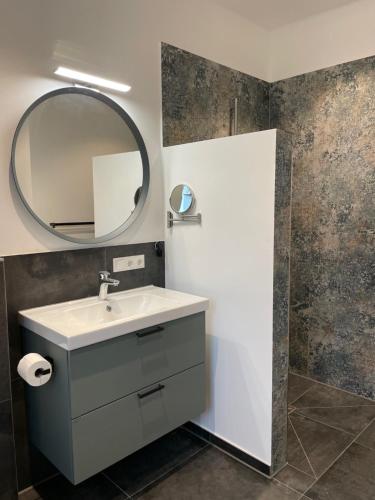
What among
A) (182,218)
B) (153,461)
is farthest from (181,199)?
(153,461)

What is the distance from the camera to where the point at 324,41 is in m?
2.78

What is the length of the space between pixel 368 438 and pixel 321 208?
1.58m

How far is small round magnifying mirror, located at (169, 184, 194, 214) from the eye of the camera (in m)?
2.23

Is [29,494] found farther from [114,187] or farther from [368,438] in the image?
[368,438]

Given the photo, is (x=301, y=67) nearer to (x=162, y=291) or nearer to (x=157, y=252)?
(x=157, y=252)

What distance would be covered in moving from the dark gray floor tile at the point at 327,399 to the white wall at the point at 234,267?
0.77m

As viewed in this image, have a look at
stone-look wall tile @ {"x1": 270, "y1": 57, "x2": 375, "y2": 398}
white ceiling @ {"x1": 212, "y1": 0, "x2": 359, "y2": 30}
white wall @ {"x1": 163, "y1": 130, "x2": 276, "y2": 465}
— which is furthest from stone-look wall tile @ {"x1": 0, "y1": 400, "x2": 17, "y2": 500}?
white ceiling @ {"x1": 212, "y1": 0, "x2": 359, "y2": 30}

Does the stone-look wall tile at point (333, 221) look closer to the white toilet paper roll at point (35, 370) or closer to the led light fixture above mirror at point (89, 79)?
the led light fixture above mirror at point (89, 79)

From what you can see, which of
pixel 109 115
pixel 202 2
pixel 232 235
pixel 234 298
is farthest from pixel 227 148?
pixel 202 2

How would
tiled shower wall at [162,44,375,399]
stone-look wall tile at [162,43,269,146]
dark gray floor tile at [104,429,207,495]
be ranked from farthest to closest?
1. tiled shower wall at [162,44,375,399]
2. stone-look wall tile at [162,43,269,146]
3. dark gray floor tile at [104,429,207,495]

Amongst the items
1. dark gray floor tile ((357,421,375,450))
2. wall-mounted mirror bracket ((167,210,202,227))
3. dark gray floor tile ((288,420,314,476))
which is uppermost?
wall-mounted mirror bracket ((167,210,202,227))

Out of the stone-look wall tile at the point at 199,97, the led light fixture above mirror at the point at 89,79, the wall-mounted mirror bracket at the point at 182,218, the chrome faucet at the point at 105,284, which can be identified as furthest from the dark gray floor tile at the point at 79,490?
the led light fixture above mirror at the point at 89,79

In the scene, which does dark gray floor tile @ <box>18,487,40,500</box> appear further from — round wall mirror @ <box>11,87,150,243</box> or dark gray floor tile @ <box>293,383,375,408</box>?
dark gray floor tile @ <box>293,383,375,408</box>

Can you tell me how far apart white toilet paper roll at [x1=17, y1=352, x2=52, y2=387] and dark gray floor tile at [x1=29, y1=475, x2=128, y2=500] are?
74 cm
